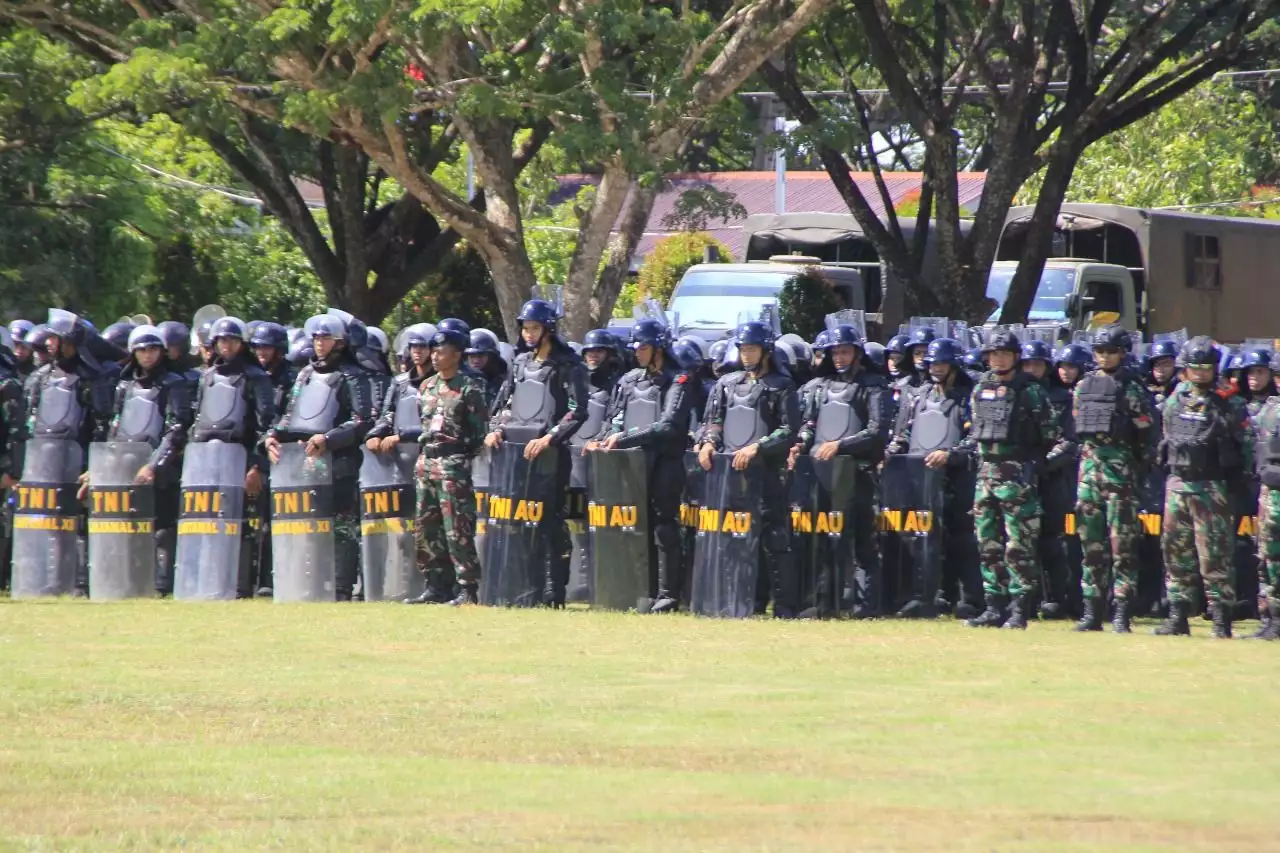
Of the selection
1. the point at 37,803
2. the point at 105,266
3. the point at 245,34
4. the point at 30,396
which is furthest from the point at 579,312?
the point at 37,803

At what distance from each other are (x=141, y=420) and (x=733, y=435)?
4274mm

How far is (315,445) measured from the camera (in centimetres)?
1535

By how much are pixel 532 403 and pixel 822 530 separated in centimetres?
212

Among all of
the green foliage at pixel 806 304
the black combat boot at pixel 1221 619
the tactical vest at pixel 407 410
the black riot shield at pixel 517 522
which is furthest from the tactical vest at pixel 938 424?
the green foliage at pixel 806 304

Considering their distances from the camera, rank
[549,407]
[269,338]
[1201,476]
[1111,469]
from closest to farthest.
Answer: [1201,476] → [1111,469] → [549,407] → [269,338]

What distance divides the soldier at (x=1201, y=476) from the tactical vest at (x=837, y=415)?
2.23 metres

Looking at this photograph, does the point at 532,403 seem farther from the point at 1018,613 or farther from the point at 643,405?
the point at 1018,613

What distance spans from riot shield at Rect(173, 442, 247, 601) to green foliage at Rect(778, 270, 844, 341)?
9.99m

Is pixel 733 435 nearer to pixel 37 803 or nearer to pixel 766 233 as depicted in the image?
pixel 37 803

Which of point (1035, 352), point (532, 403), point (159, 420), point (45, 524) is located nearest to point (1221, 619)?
point (1035, 352)

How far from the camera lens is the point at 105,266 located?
85.1 feet

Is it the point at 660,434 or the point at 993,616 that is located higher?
the point at 660,434

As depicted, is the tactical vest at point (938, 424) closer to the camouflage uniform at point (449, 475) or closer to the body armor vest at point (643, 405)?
the body armor vest at point (643, 405)

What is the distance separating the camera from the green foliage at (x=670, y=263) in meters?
38.8
